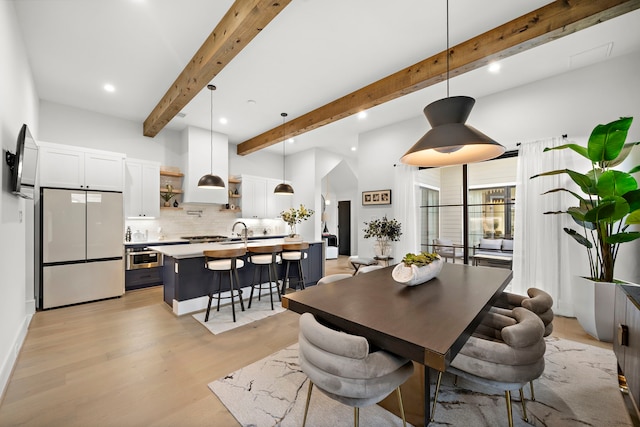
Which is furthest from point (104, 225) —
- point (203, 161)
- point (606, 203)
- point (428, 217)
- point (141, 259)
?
point (606, 203)

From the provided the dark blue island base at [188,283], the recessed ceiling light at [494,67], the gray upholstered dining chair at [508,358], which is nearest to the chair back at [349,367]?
the gray upholstered dining chair at [508,358]

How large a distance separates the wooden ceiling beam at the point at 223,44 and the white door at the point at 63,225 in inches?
77.4

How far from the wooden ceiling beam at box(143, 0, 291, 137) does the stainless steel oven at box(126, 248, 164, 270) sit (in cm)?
249

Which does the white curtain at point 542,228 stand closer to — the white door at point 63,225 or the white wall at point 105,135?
the white wall at point 105,135

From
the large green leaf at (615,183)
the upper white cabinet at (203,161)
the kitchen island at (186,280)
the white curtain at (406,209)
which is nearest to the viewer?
the large green leaf at (615,183)

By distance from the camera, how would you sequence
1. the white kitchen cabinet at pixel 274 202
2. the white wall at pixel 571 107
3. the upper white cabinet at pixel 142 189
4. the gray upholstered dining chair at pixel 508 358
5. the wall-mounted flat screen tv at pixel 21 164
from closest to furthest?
the gray upholstered dining chair at pixel 508 358, the wall-mounted flat screen tv at pixel 21 164, the white wall at pixel 571 107, the upper white cabinet at pixel 142 189, the white kitchen cabinet at pixel 274 202

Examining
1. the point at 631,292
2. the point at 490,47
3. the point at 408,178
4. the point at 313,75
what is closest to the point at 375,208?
the point at 408,178

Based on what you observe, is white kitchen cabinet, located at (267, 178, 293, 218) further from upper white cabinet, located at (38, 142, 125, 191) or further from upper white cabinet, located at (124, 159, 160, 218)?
upper white cabinet, located at (38, 142, 125, 191)

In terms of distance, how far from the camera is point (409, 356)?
1.16 metres

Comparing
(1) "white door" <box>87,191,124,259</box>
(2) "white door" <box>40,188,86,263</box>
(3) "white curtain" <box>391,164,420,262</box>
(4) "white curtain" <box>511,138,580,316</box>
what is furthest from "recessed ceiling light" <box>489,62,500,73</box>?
(2) "white door" <box>40,188,86,263</box>

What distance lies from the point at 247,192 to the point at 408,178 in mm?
3877

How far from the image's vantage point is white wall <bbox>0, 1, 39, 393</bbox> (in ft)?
6.83

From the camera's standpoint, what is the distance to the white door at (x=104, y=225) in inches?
161

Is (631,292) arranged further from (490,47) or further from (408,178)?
(408,178)
